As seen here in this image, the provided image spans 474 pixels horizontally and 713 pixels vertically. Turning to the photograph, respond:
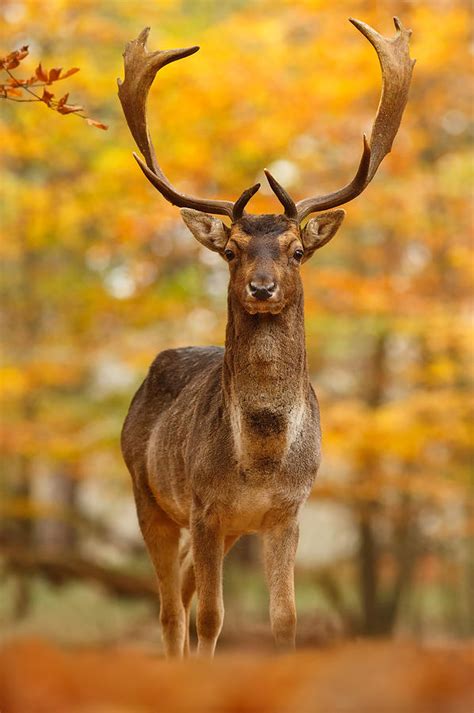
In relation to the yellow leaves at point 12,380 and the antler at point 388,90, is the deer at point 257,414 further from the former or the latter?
the yellow leaves at point 12,380

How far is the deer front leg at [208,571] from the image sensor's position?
5.00 metres

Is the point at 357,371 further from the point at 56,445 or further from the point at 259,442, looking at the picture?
the point at 259,442

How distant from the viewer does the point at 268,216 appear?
16.6ft

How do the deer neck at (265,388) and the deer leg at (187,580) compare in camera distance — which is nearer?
the deer neck at (265,388)

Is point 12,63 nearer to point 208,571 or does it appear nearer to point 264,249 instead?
point 264,249

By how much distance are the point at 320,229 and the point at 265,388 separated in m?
0.80

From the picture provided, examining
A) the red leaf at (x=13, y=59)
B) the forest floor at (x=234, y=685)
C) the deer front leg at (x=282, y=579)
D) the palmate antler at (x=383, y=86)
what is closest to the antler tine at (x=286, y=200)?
the palmate antler at (x=383, y=86)

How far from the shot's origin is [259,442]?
4871 millimetres

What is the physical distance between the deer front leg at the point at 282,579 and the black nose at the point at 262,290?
1.01m

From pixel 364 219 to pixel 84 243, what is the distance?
338 centimetres

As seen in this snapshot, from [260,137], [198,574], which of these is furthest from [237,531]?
[260,137]

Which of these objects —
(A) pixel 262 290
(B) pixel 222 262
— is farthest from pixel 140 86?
(B) pixel 222 262

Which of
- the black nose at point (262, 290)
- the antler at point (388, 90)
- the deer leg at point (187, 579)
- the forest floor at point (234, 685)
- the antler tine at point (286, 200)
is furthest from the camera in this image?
the deer leg at point (187, 579)

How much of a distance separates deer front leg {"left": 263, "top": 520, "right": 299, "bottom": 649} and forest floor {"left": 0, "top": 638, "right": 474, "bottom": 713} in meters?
3.49
